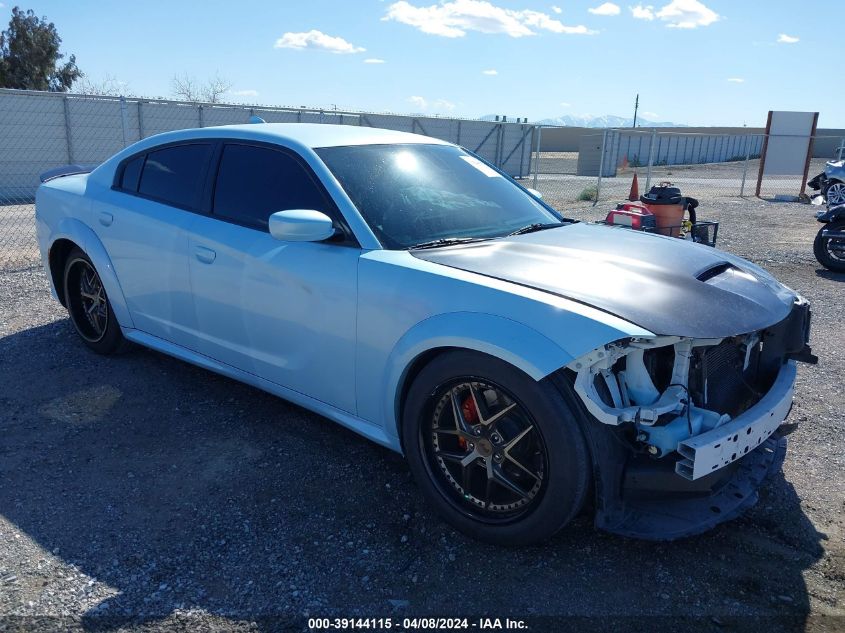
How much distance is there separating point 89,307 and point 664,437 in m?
4.31

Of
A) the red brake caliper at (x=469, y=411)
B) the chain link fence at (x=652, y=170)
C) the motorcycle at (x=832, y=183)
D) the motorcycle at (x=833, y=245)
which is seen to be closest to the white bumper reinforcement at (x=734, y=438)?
the red brake caliper at (x=469, y=411)

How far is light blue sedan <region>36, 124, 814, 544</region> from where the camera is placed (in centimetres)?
257

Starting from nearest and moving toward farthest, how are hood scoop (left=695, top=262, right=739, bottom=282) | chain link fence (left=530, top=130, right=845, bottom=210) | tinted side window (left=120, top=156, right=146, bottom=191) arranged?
hood scoop (left=695, top=262, right=739, bottom=282) < tinted side window (left=120, top=156, right=146, bottom=191) < chain link fence (left=530, top=130, right=845, bottom=210)

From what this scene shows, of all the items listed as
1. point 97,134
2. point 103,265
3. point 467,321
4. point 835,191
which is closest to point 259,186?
point 103,265

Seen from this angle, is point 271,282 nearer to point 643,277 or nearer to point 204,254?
point 204,254

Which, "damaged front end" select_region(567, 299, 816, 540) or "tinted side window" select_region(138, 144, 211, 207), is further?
"tinted side window" select_region(138, 144, 211, 207)

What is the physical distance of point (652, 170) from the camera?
39.5 meters

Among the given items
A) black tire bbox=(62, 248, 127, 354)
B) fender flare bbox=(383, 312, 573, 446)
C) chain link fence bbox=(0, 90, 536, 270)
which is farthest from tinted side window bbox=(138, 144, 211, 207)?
chain link fence bbox=(0, 90, 536, 270)

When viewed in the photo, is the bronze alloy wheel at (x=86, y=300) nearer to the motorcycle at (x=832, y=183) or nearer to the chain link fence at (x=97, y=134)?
the chain link fence at (x=97, y=134)

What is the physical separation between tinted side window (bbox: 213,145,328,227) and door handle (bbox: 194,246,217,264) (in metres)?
0.22

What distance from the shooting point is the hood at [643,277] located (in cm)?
263

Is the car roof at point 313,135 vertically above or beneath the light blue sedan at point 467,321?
above

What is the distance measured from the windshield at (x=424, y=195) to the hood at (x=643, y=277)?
21 centimetres

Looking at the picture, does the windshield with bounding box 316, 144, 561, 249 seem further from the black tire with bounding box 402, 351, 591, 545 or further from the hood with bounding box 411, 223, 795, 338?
the black tire with bounding box 402, 351, 591, 545
